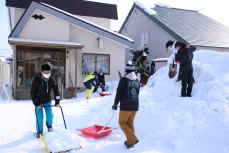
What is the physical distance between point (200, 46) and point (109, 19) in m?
7.28

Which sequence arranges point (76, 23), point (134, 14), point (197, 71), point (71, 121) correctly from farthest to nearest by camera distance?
point (134, 14)
point (76, 23)
point (197, 71)
point (71, 121)

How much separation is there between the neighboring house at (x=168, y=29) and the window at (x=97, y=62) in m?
4.84

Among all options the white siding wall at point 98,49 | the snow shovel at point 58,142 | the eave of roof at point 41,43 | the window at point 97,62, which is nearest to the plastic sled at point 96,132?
the snow shovel at point 58,142

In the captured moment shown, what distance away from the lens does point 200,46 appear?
19.3 m

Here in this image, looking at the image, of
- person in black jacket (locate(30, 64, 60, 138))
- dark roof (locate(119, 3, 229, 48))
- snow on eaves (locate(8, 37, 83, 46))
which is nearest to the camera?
person in black jacket (locate(30, 64, 60, 138))

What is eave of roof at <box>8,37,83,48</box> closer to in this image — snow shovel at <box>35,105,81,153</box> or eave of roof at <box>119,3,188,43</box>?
eave of roof at <box>119,3,188,43</box>

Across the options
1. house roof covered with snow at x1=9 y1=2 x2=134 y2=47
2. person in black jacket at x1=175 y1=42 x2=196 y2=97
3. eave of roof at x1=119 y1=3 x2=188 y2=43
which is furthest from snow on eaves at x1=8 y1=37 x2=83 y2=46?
person in black jacket at x1=175 y1=42 x2=196 y2=97

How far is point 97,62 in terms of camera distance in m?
18.0

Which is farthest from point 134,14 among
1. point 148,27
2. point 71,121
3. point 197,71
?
point 71,121

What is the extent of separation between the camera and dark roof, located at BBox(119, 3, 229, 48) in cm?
2002

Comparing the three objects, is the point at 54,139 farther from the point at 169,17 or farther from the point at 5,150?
the point at 169,17

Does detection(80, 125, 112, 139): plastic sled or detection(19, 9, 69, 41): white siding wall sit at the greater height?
detection(19, 9, 69, 41): white siding wall

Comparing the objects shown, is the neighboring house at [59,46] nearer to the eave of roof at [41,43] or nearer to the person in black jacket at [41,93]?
the eave of roof at [41,43]

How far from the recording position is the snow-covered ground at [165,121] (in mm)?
5945
